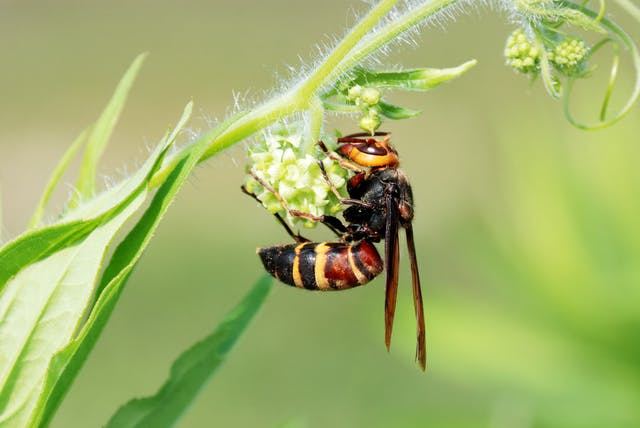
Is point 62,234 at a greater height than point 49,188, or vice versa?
point 49,188

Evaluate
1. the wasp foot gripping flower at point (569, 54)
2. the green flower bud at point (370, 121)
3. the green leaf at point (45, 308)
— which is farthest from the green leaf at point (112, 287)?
the wasp foot gripping flower at point (569, 54)

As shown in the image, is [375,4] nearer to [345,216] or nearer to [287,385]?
[345,216]

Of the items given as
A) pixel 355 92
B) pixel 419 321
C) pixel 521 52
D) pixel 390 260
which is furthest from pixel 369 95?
pixel 419 321

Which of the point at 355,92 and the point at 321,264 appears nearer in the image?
the point at 355,92

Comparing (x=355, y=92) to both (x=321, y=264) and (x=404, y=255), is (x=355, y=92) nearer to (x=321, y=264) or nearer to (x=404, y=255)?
(x=321, y=264)

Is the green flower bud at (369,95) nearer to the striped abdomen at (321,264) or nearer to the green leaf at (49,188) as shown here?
the striped abdomen at (321,264)

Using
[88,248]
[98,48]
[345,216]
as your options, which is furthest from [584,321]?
[98,48]

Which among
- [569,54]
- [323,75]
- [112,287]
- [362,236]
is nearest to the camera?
[112,287]
